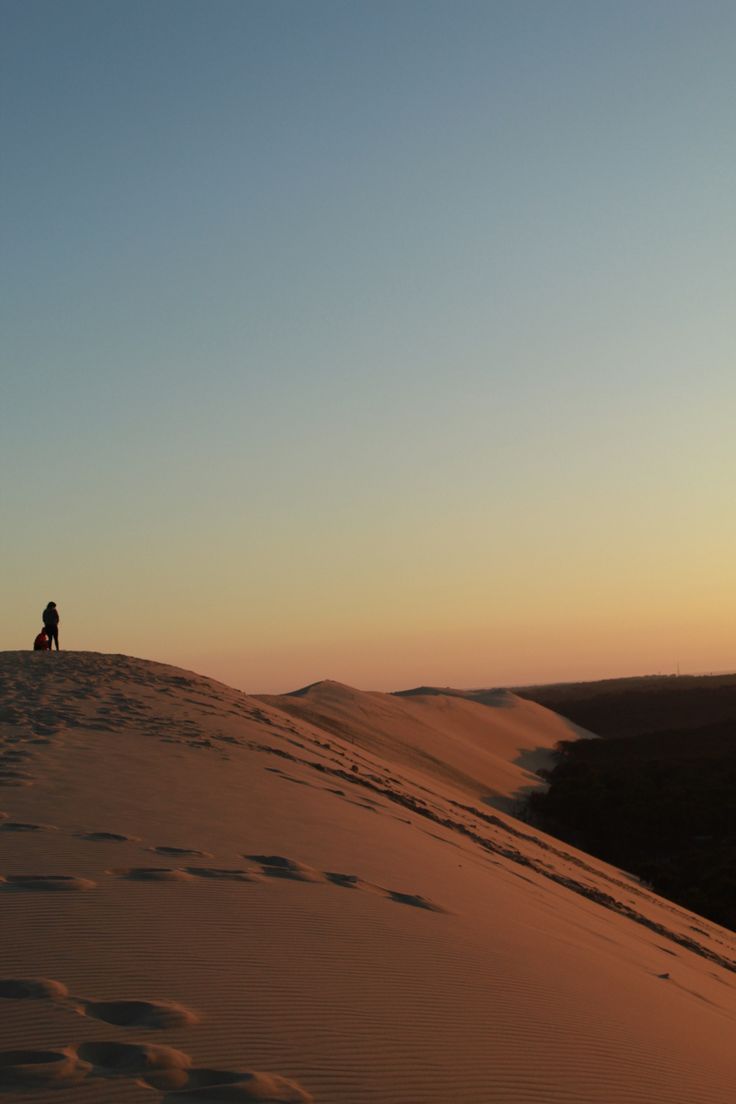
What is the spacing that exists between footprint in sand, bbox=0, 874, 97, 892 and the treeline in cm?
1117

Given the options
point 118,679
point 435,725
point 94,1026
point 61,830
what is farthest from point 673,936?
point 435,725

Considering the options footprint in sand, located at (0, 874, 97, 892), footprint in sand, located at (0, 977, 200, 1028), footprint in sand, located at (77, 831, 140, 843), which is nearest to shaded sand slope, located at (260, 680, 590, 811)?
footprint in sand, located at (77, 831, 140, 843)

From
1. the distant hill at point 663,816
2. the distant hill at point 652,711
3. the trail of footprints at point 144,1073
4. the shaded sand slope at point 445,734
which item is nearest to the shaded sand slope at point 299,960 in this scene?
the trail of footprints at point 144,1073

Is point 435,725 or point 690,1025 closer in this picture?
point 690,1025

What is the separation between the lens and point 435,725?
32750 millimetres

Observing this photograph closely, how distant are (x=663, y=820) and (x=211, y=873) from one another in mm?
16105

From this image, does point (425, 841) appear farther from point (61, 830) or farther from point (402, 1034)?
point (402, 1034)

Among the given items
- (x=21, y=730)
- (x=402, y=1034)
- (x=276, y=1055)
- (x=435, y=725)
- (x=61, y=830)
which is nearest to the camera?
(x=276, y=1055)

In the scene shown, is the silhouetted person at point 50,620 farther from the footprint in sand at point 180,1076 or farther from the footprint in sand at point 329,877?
the footprint in sand at point 180,1076

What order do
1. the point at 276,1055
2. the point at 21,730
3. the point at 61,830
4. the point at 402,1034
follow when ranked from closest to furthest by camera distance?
the point at 276,1055 < the point at 402,1034 < the point at 61,830 < the point at 21,730

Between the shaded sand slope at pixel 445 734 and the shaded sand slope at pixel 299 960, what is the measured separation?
11457mm

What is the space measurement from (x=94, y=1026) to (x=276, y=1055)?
0.64m

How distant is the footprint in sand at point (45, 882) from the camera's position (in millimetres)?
5391

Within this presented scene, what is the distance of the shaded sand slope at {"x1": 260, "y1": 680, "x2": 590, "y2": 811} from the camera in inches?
922
